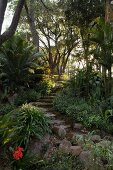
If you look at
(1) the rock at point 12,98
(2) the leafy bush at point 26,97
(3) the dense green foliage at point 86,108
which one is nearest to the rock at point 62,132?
(3) the dense green foliage at point 86,108

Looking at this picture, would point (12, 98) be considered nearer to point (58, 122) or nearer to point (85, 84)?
point (85, 84)

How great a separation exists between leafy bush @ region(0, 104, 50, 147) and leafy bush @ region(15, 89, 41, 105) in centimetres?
204

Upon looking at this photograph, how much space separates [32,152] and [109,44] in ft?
13.2

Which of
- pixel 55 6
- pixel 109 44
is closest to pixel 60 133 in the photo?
pixel 109 44

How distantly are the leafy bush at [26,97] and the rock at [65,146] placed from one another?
299 centimetres

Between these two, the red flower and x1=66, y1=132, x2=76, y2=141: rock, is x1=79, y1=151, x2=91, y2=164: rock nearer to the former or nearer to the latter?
x1=66, y1=132, x2=76, y2=141: rock

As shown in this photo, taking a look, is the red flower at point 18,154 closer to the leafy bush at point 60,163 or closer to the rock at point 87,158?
the leafy bush at point 60,163

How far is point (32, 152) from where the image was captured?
729 centimetres

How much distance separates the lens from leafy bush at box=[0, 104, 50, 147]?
23.8 feet

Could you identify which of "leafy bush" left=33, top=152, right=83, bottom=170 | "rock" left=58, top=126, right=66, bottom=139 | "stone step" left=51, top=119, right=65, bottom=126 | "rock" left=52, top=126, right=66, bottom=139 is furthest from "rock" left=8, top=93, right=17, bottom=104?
"leafy bush" left=33, top=152, right=83, bottom=170

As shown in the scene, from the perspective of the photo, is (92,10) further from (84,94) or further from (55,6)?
(84,94)

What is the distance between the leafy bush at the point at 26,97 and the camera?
1027 centimetres

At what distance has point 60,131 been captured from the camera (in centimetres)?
801

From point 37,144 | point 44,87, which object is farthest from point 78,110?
point 44,87
